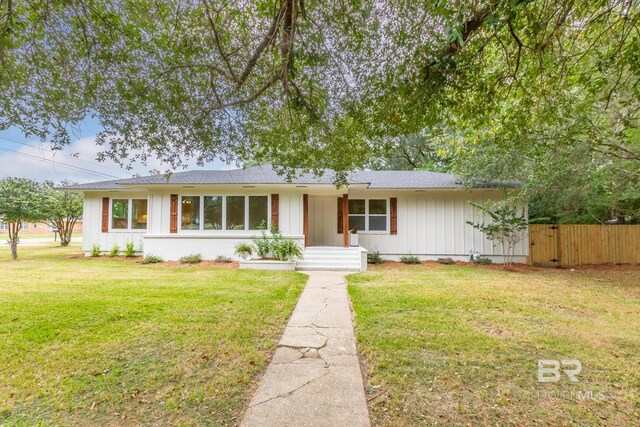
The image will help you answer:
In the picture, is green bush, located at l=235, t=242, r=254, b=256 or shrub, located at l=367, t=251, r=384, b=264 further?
shrub, located at l=367, t=251, r=384, b=264

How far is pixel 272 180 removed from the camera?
10703mm

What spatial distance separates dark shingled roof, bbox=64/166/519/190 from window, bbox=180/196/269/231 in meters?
0.74

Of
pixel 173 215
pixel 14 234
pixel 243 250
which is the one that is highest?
pixel 173 215

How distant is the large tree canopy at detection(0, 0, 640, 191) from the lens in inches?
134

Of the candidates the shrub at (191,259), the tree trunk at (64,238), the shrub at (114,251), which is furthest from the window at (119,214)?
the tree trunk at (64,238)

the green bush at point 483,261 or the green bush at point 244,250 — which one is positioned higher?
the green bush at point 244,250

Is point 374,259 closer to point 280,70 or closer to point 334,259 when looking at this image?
point 334,259

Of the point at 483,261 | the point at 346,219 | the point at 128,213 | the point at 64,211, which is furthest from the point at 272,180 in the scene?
the point at 64,211

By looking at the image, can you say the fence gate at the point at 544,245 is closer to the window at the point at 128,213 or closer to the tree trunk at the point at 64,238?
the window at the point at 128,213

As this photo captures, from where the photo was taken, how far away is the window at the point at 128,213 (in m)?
12.5

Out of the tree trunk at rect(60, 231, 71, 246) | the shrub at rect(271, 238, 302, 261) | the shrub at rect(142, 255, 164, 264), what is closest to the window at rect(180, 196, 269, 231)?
the shrub at rect(142, 255, 164, 264)

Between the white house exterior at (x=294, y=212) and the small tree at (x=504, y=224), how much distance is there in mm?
367

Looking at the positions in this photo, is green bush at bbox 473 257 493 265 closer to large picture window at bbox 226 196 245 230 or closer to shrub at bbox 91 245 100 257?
large picture window at bbox 226 196 245 230

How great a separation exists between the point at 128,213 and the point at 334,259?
28.8 ft
